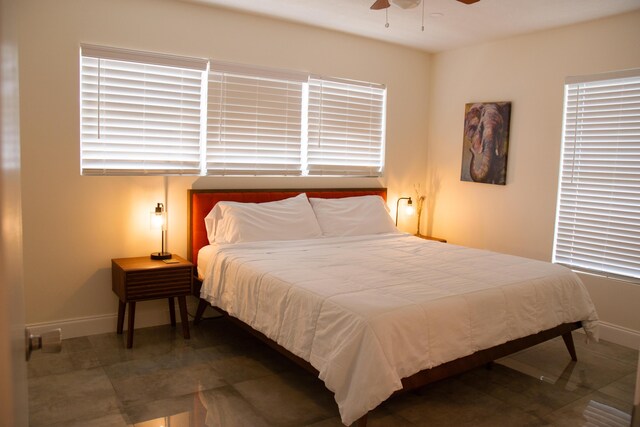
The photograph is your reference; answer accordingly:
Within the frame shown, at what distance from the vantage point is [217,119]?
4430 millimetres

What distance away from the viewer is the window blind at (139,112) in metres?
3.89

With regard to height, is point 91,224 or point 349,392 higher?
point 91,224

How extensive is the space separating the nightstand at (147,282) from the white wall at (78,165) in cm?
23

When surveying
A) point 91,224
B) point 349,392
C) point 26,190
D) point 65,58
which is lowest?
point 349,392

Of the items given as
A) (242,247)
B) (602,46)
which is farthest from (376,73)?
(242,247)

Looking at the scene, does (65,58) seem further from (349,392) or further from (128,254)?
(349,392)

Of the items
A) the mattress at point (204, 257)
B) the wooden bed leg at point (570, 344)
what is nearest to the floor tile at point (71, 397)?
the mattress at point (204, 257)

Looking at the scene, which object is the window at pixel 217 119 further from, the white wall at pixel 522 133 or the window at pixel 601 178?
the window at pixel 601 178

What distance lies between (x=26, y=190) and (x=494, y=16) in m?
3.93

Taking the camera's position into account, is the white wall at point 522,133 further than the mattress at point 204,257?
Yes

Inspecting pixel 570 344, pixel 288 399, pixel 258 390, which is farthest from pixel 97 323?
pixel 570 344

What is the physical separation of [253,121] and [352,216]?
128 cm

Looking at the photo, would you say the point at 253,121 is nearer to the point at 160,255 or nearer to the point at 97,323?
the point at 160,255

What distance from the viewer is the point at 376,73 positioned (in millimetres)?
5383
